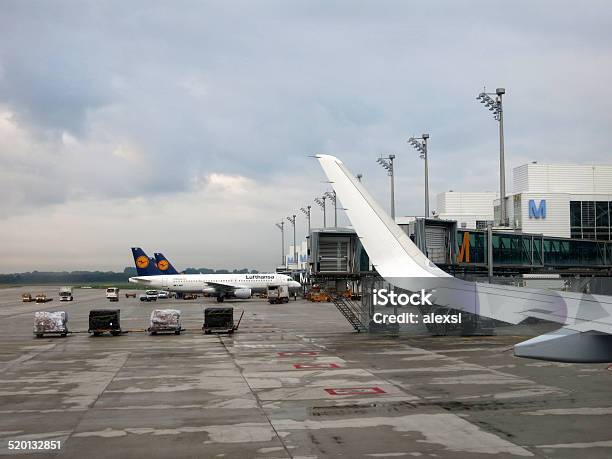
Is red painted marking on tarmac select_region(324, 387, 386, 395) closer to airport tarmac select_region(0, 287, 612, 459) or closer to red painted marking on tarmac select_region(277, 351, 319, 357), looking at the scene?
airport tarmac select_region(0, 287, 612, 459)

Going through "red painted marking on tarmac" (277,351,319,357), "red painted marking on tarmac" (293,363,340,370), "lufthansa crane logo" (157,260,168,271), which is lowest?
"red painted marking on tarmac" (277,351,319,357)

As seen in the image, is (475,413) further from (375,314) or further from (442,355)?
(375,314)

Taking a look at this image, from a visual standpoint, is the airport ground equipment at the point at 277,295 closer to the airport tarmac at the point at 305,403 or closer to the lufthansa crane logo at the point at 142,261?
the lufthansa crane logo at the point at 142,261

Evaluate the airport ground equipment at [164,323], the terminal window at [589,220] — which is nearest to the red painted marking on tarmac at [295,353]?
the airport ground equipment at [164,323]

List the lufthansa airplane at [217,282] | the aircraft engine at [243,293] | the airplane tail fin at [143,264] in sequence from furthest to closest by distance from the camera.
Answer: the airplane tail fin at [143,264], the lufthansa airplane at [217,282], the aircraft engine at [243,293]

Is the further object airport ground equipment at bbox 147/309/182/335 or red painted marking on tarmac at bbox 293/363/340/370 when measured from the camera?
airport ground equipment at bbox 147/309/182/335

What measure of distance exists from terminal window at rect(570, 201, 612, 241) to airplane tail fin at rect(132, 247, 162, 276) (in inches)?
2341

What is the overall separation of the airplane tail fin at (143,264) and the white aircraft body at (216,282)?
9.51 feet

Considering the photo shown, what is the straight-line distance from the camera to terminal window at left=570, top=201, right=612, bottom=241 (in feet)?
257

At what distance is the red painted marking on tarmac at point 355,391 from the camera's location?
17.9 metres

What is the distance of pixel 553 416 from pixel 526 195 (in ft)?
215

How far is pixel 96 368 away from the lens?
24.0 m

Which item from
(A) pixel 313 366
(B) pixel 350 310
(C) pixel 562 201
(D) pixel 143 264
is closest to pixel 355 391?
(A) pixel 313 366

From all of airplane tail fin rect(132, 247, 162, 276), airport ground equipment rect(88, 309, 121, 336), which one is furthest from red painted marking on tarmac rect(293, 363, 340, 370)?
airplane tail fin rect(132, 247, 162, 276)
